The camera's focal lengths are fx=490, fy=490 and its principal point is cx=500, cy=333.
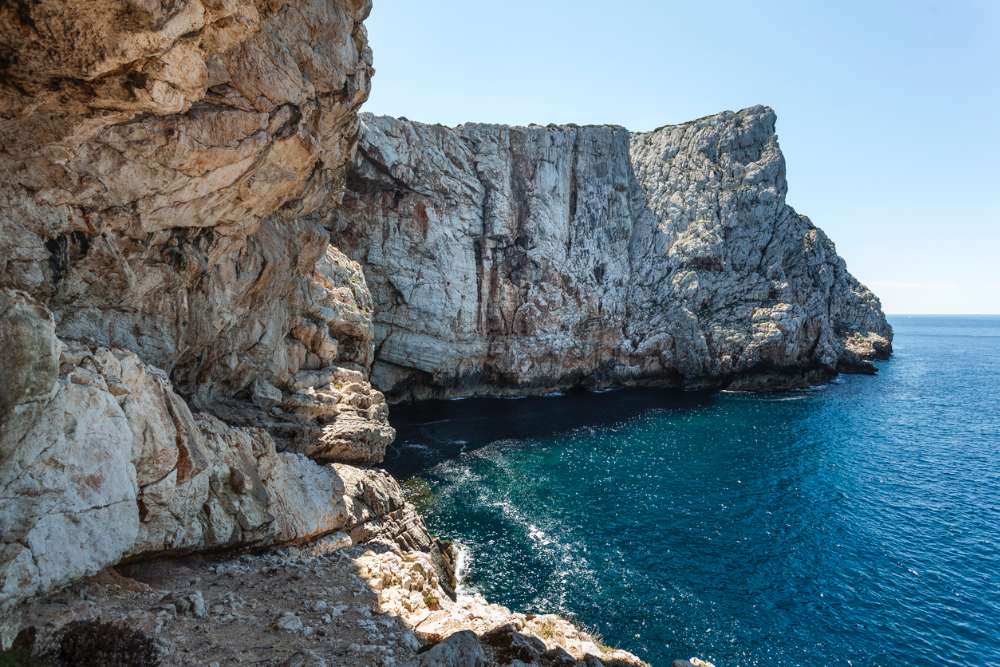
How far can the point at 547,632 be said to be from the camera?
15.6 metres

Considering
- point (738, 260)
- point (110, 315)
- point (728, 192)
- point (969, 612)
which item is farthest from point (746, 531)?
point (728, 192)

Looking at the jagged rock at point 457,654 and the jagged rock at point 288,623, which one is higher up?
the jagged rock at point 457,654

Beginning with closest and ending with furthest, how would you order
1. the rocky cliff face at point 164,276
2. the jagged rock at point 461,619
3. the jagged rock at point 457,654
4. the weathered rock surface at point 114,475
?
the weathered rock surface at point 114,475, the jagged rock at point 457,654, the rocky cliff face at point 164,276, the jagged rock at point 461,619

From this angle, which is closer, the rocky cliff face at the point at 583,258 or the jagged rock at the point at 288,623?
the jagged rock at the point at 288,623

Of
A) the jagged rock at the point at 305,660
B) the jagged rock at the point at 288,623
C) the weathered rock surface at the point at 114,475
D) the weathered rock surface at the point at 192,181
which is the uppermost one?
the weathered rock surface at the point at 192,181

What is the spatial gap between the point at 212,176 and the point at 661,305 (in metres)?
58.9

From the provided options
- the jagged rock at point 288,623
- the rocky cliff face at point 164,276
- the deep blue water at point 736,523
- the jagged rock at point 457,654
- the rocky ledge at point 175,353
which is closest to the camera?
the jagged rock at point 457,654

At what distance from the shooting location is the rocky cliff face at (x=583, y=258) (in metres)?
55.4

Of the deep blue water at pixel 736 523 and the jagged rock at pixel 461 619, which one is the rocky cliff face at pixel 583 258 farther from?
the jagged rock at pixel 461 619

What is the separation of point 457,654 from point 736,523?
2403cm

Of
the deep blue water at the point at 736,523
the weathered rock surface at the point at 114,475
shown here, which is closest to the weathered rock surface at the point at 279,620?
the weathered rock surface at the point at 114,475

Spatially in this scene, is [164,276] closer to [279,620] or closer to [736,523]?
[279,620]

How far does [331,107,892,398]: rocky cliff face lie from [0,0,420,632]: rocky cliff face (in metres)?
26.7

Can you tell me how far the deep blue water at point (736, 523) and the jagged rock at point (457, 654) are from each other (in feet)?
36.8
